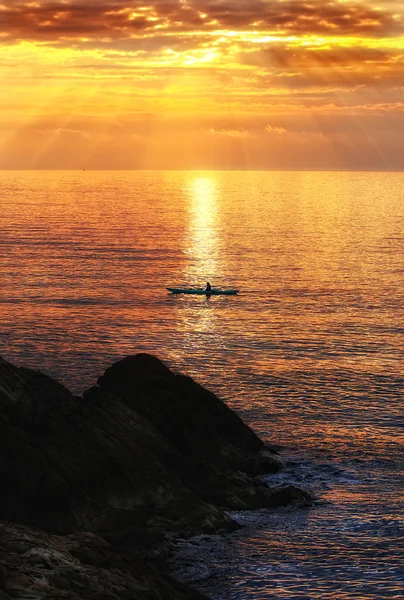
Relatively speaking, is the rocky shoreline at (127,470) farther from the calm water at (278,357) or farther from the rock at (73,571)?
the calm water at (278,357)

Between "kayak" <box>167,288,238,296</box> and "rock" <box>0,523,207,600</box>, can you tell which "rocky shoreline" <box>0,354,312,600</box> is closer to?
"rock" <box>0,523,207,600</box>

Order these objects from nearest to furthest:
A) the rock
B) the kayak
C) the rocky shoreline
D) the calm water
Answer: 1. the rock
2. the rocky shoreline
3. the calm water
4. the kayak

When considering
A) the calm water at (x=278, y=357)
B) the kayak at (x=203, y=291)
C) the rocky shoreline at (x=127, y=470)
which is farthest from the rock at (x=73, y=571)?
the kayak at (x=203, y=291)

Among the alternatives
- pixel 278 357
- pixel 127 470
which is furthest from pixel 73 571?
pixel 278 357

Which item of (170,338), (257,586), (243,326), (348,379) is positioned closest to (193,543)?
(257,586)

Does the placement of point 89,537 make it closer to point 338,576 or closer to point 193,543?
point 193,543

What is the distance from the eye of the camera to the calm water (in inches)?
1682

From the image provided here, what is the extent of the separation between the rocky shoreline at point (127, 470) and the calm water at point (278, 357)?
1905 millimetres

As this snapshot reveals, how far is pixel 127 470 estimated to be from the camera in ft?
149

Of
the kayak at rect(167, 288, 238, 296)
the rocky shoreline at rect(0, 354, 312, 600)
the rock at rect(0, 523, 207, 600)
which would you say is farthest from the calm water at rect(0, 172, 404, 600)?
the rock at rect(0, 523, 207, 600)

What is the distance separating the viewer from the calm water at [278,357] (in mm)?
42719

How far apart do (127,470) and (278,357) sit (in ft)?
133

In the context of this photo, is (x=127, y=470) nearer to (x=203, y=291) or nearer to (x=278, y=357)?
(x=278, y=357)

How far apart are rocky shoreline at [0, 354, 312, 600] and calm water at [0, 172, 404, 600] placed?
1.90 metres
